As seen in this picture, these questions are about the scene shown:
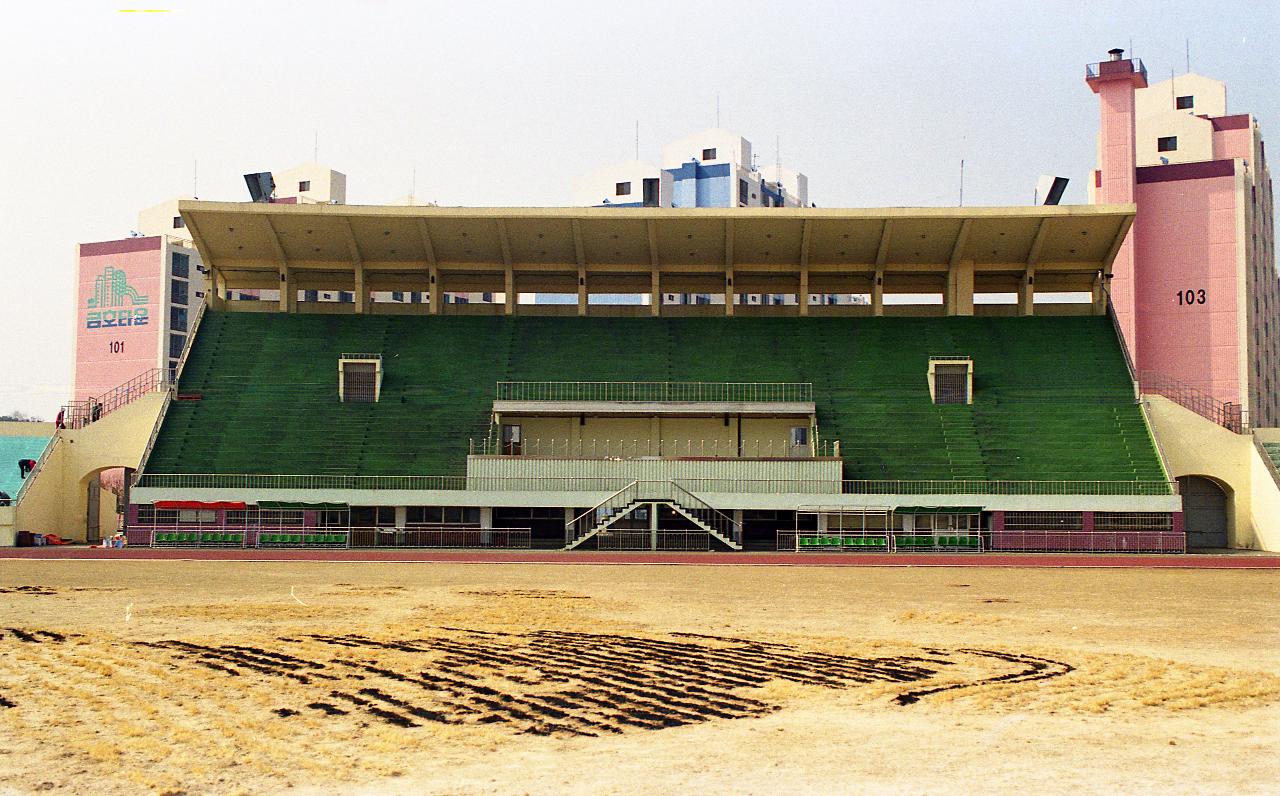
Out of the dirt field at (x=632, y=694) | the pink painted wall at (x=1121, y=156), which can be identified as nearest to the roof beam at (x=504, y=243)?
the dirt field at (x=632, y=694)

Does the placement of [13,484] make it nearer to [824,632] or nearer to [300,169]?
[824,632]

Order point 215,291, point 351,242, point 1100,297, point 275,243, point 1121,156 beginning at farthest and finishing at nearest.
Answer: point 1121,156, point 215,291, point 1100,297, point 275,243, point 351,242

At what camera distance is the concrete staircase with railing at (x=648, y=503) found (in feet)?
164

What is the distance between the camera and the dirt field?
1185 centimetres

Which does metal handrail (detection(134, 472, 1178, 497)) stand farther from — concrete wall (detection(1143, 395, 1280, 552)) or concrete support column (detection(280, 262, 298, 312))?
concrete support column (detection(280, 262, 298, 312))

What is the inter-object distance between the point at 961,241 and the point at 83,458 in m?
44.6

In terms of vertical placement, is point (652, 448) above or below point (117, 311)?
below

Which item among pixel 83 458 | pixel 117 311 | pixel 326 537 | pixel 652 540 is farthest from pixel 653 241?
pixel 117 311

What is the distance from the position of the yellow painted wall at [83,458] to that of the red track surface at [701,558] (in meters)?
6.91

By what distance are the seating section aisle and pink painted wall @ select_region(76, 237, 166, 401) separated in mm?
65654

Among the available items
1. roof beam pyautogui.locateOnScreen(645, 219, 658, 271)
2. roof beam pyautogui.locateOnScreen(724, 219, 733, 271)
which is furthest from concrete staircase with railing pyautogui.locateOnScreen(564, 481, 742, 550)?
roof beam pyautogui.locateOnScreen(724, 219, 733, 271)

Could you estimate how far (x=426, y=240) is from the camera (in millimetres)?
63844

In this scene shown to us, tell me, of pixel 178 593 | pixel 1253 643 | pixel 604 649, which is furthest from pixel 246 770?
pixel 178 593

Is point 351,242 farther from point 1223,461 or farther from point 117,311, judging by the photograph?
point 117,311
